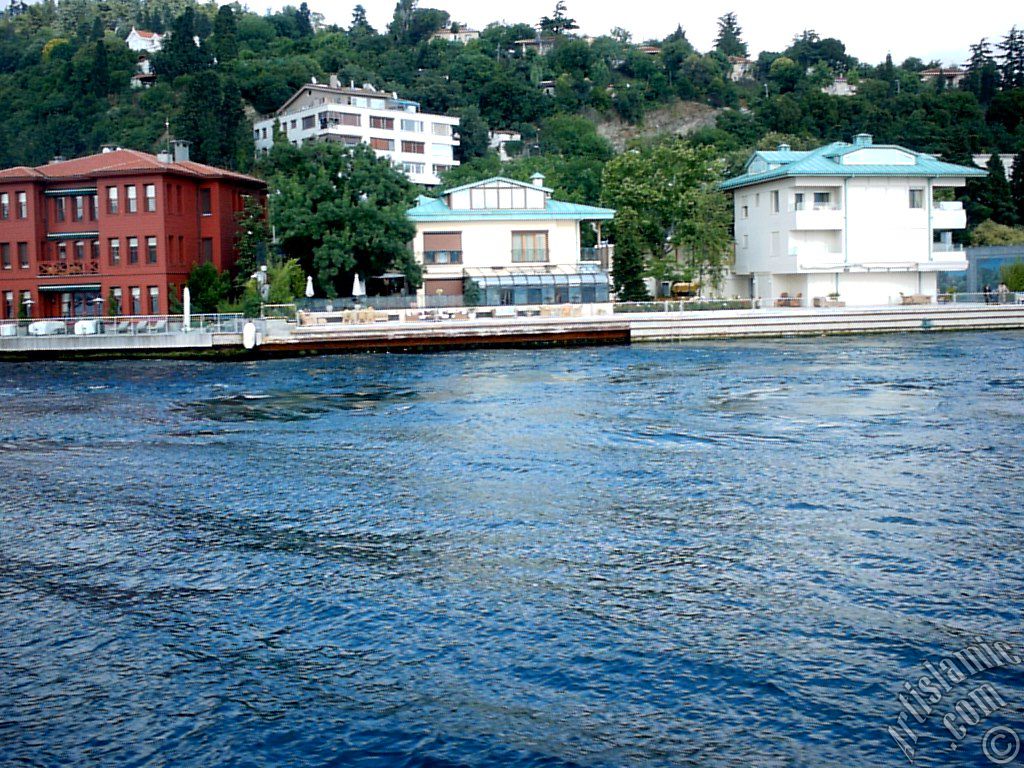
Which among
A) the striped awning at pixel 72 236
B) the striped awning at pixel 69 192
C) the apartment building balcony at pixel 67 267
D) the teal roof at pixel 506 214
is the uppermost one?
the striped awning at pixel 69 192

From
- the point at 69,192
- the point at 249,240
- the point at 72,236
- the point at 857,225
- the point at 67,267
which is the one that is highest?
the point at 69,192

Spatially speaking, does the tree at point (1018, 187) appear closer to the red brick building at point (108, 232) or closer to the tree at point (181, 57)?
the red brick building at point (108, 232)

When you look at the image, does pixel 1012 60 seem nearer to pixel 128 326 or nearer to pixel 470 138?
pixel 470 138

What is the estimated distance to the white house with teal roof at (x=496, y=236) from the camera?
61.2m

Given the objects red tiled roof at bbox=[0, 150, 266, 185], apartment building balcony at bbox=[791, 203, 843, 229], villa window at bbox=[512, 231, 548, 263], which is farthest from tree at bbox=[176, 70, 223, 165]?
apartment building balcony at bbox=[791, 203, 843, 229]

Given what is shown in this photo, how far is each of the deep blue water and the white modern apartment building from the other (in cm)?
7818

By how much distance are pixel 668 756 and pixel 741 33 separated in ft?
655

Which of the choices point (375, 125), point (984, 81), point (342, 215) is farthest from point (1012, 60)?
point (342, 215)

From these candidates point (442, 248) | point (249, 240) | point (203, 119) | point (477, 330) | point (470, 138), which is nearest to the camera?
point (477, 330)

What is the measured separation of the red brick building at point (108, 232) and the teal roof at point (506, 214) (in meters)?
A: 10.8

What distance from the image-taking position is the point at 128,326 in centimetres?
4938

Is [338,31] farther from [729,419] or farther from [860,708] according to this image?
[860,708]

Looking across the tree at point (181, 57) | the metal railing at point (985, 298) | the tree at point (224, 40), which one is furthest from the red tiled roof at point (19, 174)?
the tree at point (224, 40)

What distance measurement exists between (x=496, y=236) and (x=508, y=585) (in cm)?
4936
